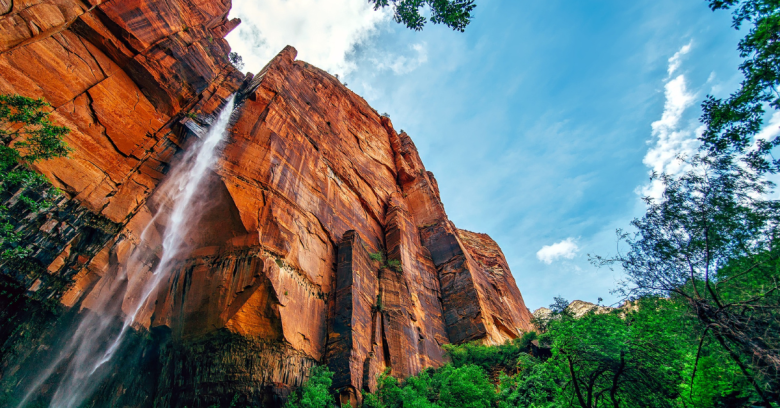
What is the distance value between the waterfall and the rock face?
0.24 meters

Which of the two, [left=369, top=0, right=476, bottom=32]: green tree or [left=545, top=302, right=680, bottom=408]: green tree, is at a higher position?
[left=369, top=0, right=476, bottom=32]: green tree

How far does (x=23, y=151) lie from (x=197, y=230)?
6266 mm

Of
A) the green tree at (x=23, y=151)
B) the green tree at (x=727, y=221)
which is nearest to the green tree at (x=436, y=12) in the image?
the green tree at (x=727, y=221)

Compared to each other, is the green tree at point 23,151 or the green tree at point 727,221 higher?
the green tree at point 23,151

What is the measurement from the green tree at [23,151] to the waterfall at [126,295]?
3361mm

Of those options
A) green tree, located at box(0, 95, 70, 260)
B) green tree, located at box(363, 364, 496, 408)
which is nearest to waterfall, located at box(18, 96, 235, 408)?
green tree, located at box(0, 95, 70, 260)

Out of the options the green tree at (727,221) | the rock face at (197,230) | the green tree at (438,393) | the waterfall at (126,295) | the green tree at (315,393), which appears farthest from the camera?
the green tree at (438,393)

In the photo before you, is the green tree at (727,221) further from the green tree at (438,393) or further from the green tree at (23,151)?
the green tree at (23,151)

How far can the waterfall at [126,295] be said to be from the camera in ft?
41.3

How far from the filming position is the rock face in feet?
42.4

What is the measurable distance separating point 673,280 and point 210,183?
1738 cm

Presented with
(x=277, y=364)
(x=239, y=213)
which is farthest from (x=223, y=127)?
(x=277, y=364)

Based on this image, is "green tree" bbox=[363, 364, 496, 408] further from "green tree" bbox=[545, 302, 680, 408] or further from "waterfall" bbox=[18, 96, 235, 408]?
"waterfall" bbox=[18, 96, 235, 408]

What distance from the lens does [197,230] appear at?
52.2 ft
